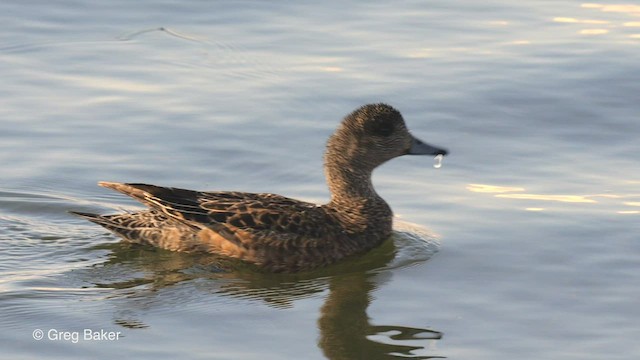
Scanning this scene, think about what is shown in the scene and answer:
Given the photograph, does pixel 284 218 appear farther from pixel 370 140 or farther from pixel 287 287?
pixel 370 140

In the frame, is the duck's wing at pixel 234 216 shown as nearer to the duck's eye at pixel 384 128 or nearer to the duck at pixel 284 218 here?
the duck at pixel 284 218

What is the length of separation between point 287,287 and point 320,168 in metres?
2.41

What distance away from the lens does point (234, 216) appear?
37.0 ft

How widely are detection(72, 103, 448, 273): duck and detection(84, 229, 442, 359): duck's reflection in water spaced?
0.34 ft

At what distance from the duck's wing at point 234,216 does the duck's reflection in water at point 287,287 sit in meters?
0.23

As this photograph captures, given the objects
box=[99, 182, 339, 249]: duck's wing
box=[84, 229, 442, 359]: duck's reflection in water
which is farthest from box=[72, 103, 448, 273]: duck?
box=[84, 229, 442, 359]: duck's reflection in water

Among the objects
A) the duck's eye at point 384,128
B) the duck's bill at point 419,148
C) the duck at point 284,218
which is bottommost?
the duck at point 284,218

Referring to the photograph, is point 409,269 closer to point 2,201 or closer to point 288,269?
point 288,269

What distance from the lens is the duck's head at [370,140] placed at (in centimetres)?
1184

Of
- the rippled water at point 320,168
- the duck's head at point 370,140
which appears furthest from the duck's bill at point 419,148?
the rippled water at point 320,168

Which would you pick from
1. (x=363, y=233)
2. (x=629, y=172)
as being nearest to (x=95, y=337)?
(x=363, y=233)

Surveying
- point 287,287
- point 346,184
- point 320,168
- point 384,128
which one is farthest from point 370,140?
point 287,287

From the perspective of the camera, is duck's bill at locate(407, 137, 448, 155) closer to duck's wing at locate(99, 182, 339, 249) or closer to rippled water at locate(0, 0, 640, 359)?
rippled water at locate(0, 0, 640, 359)

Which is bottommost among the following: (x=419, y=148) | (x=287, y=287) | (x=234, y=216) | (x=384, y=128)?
(x=287, y=287)
